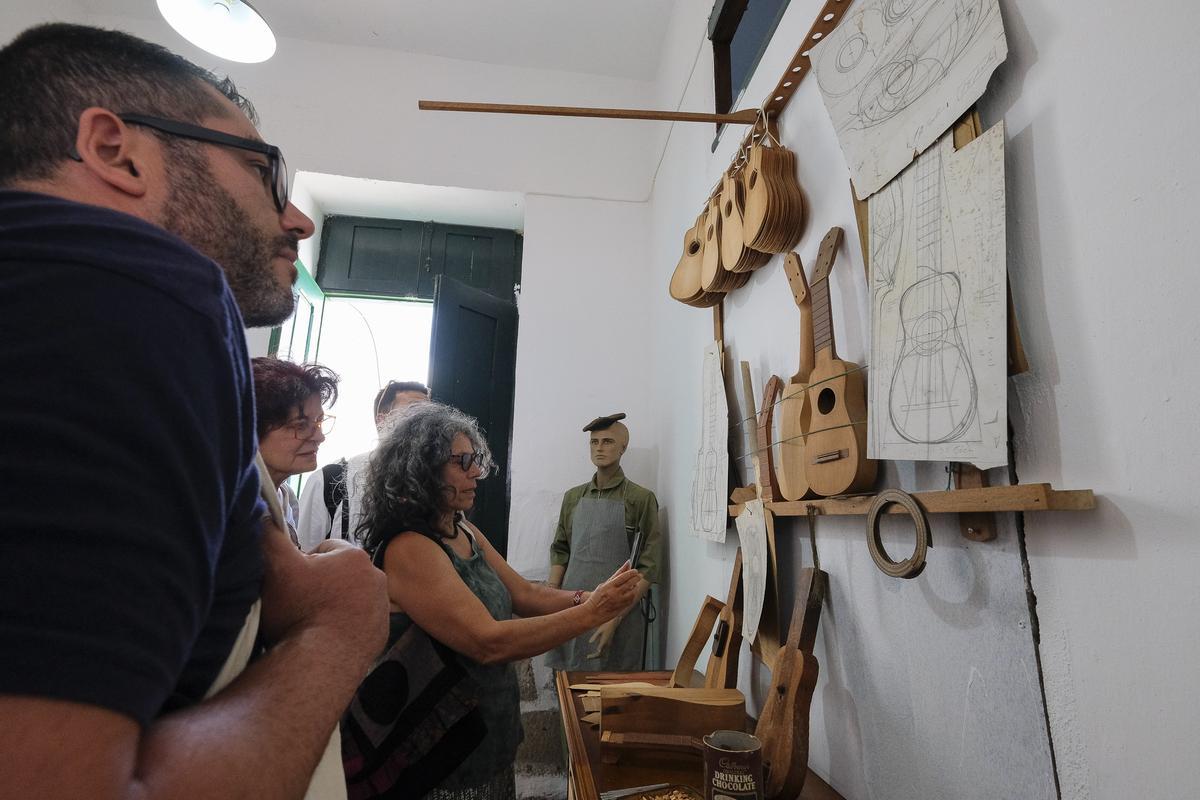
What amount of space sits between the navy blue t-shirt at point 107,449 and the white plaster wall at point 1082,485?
93 cm

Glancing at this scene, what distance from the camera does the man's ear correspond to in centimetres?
59

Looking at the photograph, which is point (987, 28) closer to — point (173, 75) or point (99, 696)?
point (173, 75)

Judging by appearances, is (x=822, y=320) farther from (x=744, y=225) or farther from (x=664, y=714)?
(x=664, y=714)

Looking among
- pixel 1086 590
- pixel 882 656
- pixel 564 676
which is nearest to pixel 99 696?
pixel 1086 590

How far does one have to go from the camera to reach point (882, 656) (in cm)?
111

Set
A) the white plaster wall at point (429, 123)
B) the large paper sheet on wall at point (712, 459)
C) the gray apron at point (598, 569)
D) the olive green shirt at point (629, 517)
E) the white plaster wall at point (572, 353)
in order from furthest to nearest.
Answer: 1. the white plaster wall at point (429, 123)
2. the white plaster wall at point (572, 353)
3. the olive green shirt at point (629, 517)
4. the gray apron at point (598, 569)
5. the large paper sheet on wall at point (712, 459)

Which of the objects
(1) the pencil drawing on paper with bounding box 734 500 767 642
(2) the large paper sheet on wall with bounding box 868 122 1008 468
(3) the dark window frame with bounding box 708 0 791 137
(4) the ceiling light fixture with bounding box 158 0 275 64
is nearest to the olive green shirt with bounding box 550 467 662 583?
(1) the pencil drawing on paper with bounding box 734 500 767 642

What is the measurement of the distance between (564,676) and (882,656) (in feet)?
3.55

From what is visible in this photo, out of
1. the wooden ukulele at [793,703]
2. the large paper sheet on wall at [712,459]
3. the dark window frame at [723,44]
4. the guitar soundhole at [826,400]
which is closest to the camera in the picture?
the wooden ukulele at [793,703]

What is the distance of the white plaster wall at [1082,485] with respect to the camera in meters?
0.65

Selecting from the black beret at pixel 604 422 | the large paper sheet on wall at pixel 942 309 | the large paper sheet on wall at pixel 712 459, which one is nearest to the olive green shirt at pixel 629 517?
the black beret at pixel 604 422

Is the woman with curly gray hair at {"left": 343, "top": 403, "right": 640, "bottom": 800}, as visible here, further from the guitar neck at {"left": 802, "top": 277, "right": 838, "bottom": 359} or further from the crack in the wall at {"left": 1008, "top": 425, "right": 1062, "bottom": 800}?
the crack in the wall at {"left": 1008, "top": 425, "right": 1062, "bottom": 800}

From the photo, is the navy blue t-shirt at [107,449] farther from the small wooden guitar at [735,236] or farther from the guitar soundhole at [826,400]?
the small wooden guitar at [735,236]

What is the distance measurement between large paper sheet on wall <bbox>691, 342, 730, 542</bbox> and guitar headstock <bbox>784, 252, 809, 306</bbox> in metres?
0.56
